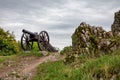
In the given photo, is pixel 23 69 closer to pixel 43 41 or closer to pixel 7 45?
pixel 43 41

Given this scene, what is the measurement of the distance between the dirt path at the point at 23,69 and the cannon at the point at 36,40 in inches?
295

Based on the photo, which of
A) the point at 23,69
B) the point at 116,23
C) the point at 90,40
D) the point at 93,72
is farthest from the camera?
the point at 116,23

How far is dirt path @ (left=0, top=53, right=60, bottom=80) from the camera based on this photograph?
20.9 meters

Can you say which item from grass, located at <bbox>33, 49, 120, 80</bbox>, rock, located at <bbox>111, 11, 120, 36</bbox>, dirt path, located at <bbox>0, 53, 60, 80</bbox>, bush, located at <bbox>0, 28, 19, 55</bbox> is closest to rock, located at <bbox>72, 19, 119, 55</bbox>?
dirt path, located at <bbox>0, 53, 60, 80</bbox>

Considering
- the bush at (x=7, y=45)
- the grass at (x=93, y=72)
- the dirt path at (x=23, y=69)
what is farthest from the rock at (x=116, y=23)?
the bush at (x=7, y=45)

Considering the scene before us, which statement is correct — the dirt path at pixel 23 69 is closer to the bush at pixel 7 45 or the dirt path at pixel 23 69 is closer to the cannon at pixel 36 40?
the cannon at pixel 36 40

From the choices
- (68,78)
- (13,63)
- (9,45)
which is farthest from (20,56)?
(9,45)

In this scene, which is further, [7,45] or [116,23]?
[7,45]

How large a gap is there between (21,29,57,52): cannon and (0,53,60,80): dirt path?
750 cm

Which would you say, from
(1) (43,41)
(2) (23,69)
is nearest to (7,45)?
(1) (43,41)

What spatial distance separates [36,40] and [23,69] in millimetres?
11750

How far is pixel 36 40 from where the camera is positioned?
34.6 meters

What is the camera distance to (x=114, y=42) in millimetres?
21453

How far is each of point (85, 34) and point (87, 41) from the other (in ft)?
5.78
